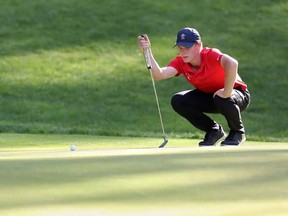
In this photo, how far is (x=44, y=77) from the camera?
43.9 ft

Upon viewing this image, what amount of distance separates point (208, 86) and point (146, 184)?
3472 mm

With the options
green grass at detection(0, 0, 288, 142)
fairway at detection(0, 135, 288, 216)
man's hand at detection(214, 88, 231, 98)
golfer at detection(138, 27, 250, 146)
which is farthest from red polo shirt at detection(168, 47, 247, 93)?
green grass at detection(0, 0, 288, 142)

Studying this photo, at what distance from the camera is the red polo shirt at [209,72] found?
18.0ft

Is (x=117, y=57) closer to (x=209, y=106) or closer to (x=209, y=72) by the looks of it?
(x=209, y=106)

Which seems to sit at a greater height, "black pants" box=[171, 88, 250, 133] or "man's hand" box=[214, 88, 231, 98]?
"man's hand" box=[214, 88, 231, 98]

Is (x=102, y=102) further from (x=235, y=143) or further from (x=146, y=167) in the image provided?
(x=146, y=167)

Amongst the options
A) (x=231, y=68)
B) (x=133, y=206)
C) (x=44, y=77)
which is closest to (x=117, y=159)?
(x=133, y=206)

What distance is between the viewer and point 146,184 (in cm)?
231

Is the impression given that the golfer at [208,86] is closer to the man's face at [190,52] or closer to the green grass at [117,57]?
the man's face at [190,52]

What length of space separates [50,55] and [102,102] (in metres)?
2.08

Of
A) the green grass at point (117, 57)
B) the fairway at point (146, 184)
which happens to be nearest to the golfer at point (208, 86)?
the fairway at point (146, 184)

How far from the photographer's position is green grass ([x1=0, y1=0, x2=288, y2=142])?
11.8 metres

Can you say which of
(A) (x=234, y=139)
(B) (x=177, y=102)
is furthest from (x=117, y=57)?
(A) (x=234, y=139)

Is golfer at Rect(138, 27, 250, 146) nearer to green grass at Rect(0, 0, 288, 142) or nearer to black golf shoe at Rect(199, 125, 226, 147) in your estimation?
black golf shoe at Rect(199, 125, 226, 147)
